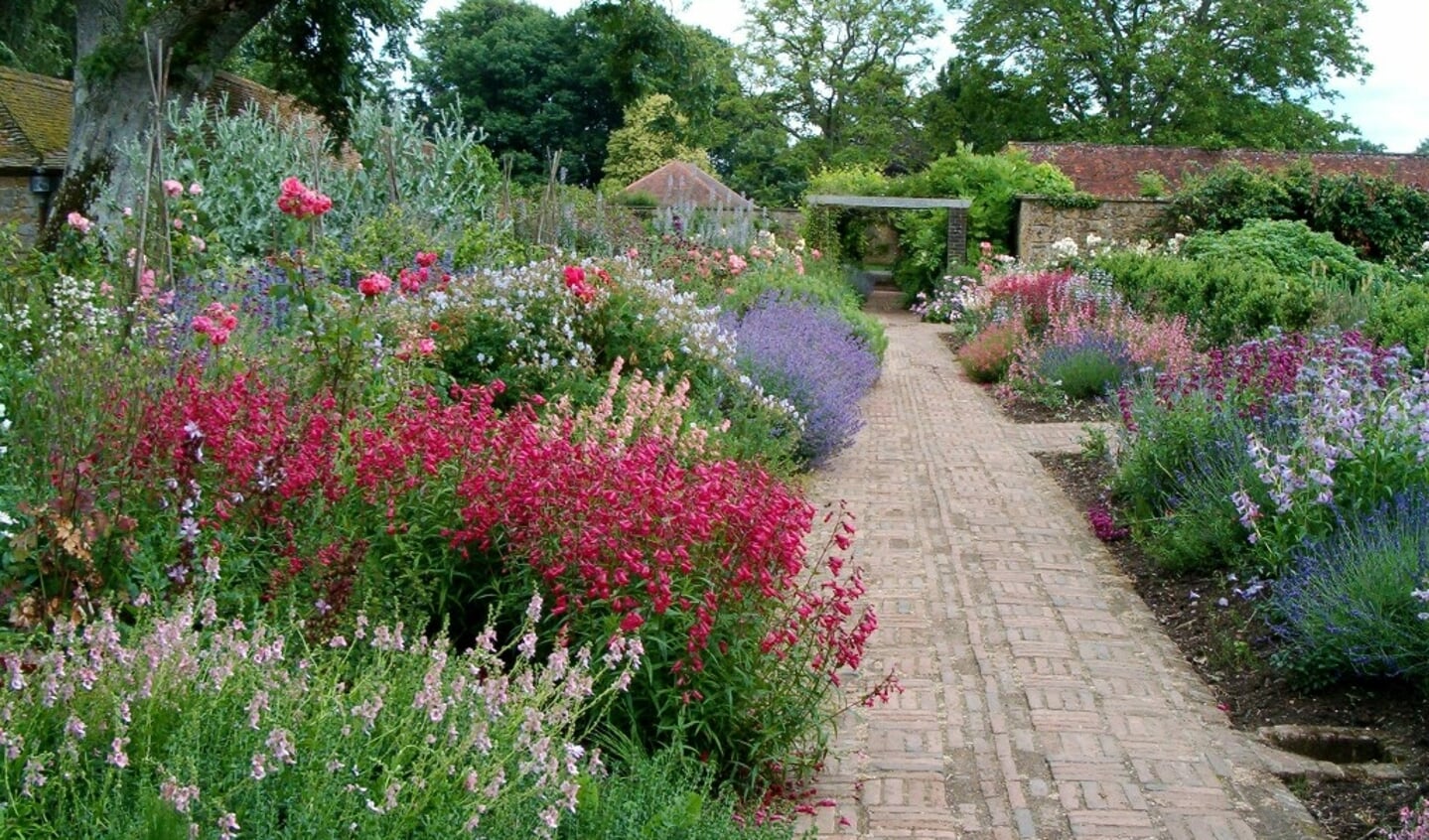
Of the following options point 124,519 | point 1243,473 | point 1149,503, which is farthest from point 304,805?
point 1149,503

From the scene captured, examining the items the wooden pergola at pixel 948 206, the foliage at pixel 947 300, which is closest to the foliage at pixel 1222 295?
the foliage at pixel 947 300

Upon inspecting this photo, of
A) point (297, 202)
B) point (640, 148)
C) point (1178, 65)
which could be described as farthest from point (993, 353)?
point (640, 148)

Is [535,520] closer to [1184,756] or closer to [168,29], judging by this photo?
[1184,756]

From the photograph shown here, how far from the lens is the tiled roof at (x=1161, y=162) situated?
3077 cm

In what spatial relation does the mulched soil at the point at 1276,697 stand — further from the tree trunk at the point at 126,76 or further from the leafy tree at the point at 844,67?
the leafy tree at the point at 844,67

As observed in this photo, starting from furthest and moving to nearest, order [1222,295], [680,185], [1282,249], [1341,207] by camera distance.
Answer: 1. [680,185]
2. [1341,207]
3. [1282,249]
4. [1222,295]

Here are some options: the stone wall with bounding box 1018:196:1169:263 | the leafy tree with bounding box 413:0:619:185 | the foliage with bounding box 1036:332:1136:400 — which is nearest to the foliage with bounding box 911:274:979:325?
the stone wall with bounding box 1018:196:1169:263

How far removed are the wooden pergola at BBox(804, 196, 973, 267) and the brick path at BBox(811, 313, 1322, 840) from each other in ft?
69.8

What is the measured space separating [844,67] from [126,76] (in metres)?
39.6

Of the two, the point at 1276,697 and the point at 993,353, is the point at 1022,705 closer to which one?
the point at 1276,697

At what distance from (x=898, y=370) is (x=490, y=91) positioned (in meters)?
33.1

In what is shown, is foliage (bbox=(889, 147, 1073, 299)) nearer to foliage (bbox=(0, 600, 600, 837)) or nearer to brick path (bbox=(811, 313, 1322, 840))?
brick path (bbox=(811, 313, 1322, 840))

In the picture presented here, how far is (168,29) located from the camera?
44.5 feet

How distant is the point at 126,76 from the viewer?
46.2 feet
